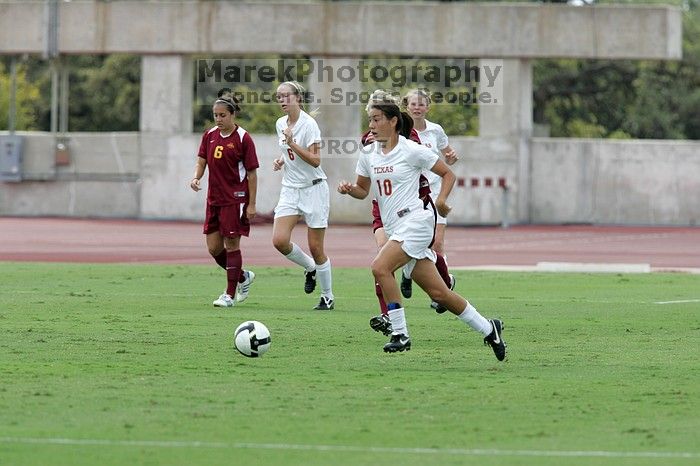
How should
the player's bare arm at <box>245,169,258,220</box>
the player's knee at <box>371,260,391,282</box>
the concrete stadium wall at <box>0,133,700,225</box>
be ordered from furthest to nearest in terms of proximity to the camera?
the concrete stadium wall at <box>0,133,700,225</box>, the player's bare arm at <box>245,169,258,220</box>, the player's knee at <box>371,260,391,282</box>

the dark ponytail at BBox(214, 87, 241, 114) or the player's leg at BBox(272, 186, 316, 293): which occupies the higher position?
the dark ponytail at BBox(214, 87, 241, 114)

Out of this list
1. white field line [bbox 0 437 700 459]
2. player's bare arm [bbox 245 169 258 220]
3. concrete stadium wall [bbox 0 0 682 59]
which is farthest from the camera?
concrete stadium wall [bbox 0 0 682 59]

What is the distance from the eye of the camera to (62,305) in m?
15.6

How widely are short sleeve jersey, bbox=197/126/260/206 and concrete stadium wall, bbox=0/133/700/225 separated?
21.0 metres

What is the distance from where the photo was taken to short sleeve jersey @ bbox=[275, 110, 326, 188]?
51.1 feet

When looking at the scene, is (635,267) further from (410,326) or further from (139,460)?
(139,460)

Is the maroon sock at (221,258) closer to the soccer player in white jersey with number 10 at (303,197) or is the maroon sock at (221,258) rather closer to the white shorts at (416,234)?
the soccer player in white jersey with number 10 at (303,197)

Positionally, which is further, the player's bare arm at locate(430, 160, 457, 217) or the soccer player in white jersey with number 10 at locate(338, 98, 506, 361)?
the player's bare arm at locate(430, 160, 457, 217)

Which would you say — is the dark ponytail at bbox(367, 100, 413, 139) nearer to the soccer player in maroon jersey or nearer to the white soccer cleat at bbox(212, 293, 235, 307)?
the soccer player in maroon jersey

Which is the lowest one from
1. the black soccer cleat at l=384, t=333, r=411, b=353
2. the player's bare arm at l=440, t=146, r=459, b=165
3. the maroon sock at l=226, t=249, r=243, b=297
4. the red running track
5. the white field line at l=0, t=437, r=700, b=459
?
the red running track

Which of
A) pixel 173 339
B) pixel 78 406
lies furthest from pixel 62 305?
pixel 78 406

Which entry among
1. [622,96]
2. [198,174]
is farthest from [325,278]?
[622,96]

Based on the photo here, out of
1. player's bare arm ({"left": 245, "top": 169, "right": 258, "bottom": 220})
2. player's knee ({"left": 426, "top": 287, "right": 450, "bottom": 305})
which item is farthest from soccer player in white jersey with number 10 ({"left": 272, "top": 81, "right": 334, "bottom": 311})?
player's knee ({"left": 426, "top": 287, "right": 450, "bottom": 305})

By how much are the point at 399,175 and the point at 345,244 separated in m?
18.2
